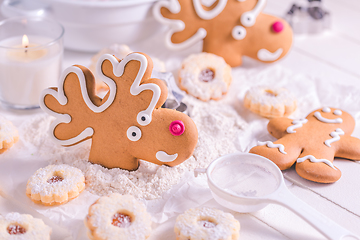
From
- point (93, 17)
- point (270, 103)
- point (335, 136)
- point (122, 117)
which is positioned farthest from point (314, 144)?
point (93, 17)

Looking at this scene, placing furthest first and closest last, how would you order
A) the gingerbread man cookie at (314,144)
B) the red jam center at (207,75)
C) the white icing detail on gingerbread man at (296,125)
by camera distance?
the red jam center at (207,75)
the white icing detail on gingerbread man at (296,125)
the gingerbread man cookie at (314,144)

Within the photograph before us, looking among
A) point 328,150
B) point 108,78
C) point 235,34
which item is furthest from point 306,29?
point 108,78

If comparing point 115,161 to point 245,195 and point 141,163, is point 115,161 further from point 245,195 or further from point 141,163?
point 245,195

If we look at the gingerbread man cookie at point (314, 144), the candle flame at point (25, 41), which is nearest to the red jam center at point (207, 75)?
the gingerbread man cookie at point (314, 144)

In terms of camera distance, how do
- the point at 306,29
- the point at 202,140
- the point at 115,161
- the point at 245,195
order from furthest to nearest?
the point at 306,29, the point at 202,140, the point at 115,161, the point at 245,195

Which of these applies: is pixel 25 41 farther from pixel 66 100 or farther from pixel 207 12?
pixel 207 12

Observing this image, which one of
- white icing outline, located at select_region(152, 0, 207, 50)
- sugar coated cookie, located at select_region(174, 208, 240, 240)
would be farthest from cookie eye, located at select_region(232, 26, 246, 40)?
sugar coated cookie, located at select_region(174, 208, 240, 240)

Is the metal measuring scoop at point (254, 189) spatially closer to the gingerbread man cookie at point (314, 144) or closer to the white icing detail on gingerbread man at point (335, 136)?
the gingerbread man cookie at point (314, 144)
